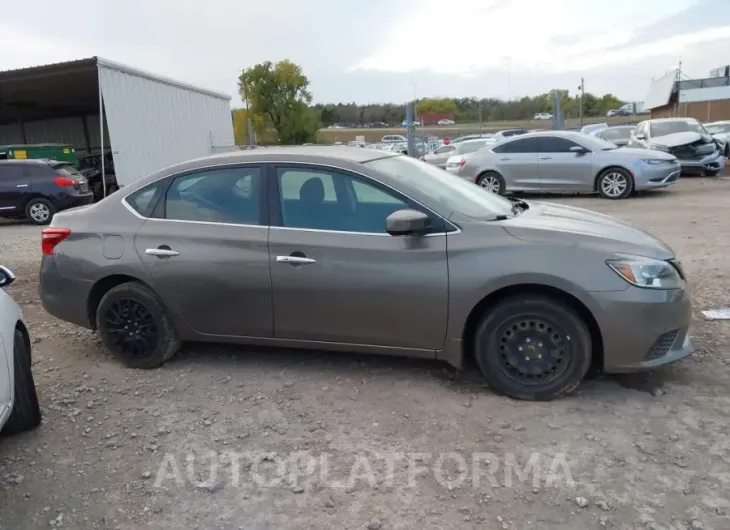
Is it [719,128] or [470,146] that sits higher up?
[719,128]

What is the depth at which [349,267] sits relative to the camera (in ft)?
12.7

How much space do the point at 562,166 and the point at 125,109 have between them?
1003 cm

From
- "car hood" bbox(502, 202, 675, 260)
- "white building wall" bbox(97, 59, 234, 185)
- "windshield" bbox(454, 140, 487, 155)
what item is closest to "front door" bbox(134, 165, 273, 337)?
"car hood" bbox(502, 202, 675, 260)

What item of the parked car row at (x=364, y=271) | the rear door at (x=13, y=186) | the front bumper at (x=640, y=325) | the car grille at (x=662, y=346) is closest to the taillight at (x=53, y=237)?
the parked car row at (x=364, y=271)

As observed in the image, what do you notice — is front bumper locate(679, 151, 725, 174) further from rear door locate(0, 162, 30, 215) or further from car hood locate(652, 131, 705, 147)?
rear door locate(0, 162, 30, 215)

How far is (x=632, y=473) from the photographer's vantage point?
2994 mm

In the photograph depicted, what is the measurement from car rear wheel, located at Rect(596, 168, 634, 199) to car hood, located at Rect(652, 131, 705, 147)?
14.1 ft

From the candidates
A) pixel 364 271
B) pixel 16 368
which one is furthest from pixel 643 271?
pixel 16 368

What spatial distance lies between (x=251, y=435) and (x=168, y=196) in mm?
1897

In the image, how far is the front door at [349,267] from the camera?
377 cm

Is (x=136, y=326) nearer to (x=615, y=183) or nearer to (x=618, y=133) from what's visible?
(x=615, y=183)

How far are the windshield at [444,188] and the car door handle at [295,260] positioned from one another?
2.51ft

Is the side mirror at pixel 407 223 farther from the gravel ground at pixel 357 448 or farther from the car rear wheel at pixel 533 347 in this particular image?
the gravel ground at pixel 357 448

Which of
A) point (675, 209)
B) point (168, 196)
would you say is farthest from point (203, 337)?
point (675, 209)
